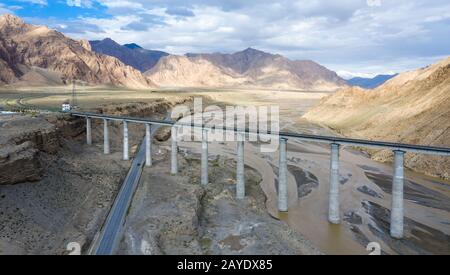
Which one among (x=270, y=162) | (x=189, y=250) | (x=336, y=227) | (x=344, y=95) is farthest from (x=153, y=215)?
(x=344, y=95)

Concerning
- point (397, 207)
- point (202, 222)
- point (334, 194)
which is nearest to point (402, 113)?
point (334, 194)

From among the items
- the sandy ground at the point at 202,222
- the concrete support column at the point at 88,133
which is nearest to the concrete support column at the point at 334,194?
the sandy ground at the point at 202,222

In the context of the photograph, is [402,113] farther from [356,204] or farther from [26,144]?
[26,144]

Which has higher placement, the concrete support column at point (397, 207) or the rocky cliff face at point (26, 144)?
the rocky cliff face at point (26, 144)

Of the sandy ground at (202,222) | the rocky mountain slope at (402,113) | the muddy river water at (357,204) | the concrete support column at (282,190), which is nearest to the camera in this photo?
the sandy ground at (202,222)

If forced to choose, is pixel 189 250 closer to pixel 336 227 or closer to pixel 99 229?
pixel 99 229

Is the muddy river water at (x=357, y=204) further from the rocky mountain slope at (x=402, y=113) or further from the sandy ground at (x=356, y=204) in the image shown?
the rocky mountain slope at (x=402, y=113)
